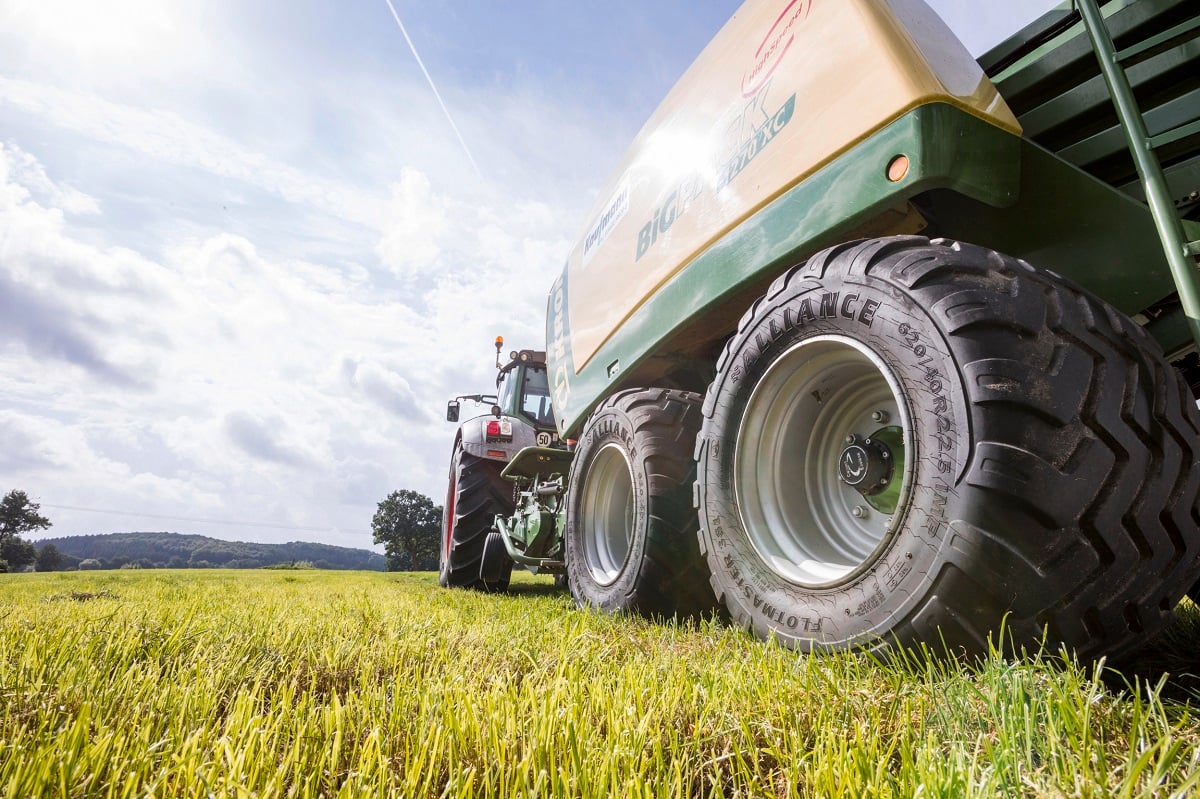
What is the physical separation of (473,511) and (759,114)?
4184 millimetres

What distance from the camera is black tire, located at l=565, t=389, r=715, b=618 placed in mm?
2656

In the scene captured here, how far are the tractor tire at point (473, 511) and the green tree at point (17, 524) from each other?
7511 centimetres

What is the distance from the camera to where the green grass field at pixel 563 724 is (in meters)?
0.85

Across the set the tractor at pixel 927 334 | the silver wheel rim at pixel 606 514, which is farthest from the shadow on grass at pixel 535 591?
the tractor at pixel 927 334

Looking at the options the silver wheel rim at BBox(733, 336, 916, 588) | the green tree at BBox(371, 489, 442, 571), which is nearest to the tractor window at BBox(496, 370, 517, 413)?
the silver wheel rim at BBox(733, 336, 916, 588)

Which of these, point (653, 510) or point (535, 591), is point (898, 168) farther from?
point (535, 591)

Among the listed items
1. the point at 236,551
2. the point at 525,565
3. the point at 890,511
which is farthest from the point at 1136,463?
the point at 236,551

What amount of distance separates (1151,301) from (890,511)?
3.03 ft

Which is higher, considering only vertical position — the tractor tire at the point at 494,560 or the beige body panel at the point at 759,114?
the beige body panel at the point at 759,114

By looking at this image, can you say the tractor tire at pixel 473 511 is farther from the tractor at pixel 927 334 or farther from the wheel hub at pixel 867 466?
the wheel hub at pixel 867 466

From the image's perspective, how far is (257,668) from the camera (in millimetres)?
1556

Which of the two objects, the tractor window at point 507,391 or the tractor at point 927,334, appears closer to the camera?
the tractor at point 927,334

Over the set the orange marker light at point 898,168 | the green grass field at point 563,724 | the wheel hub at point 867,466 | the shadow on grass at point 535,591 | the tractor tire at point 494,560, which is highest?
the orange marker light at point 898,168

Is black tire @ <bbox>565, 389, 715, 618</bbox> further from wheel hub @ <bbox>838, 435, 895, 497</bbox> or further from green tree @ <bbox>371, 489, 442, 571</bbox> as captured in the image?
green tree @ <bbox>371, 489, 442, 571</bbox>
